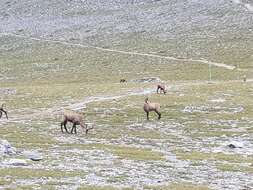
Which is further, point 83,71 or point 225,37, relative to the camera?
point 225,37

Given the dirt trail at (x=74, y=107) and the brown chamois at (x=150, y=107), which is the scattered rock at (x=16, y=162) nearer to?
the dirt trail at (x=74, y=107)

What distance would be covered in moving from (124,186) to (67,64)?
111432 millimetres

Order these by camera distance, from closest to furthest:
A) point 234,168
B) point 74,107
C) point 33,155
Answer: point 234,168 → point 33,155 → point 74,107

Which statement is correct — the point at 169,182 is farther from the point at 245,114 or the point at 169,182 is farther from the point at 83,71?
the point at 83,71

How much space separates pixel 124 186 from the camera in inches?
1132

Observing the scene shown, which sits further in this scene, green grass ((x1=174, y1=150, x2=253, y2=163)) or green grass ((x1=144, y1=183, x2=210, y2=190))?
green grass ((x1=174, y1=150, x2=253, y2=163))

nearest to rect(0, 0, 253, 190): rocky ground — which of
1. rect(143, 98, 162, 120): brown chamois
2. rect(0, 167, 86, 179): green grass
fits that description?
rect(0, 167, 86, 179): green grass

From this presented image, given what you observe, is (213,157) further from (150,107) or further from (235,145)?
(150,107)

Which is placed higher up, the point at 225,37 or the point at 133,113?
the point at 225,37

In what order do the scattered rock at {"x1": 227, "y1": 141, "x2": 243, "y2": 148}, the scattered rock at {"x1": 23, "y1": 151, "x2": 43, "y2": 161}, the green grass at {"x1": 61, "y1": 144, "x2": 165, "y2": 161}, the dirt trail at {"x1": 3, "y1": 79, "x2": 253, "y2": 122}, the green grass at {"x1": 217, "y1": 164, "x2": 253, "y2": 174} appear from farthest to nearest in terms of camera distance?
1. the dirt trail at {"x1": 3, "y1": 79, "x2": 253, "y2": 122}
2. the scattered rock at {"x1": 227, "y1": 141, "x2": 243, "y2": 148}
3. the green grass at {"x1": 61, "y1": 144, "x2": 165, "y2": 161}
4. the scattered rock at {"x1": 23, "y1": 151, "x2": 43, "y2": 161}
5. the green grass at {"x1": 217, "y1": 164, "x2": 253, "y2": 174}

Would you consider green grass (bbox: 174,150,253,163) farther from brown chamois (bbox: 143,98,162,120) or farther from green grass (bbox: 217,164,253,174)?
brown chamois (bbox: 143,98,162,120)

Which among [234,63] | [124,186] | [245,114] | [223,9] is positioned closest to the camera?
[124,186]

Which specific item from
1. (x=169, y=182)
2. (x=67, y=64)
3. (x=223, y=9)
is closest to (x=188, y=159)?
(x=169, y=182)

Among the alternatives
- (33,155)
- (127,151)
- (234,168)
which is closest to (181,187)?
(234,168)
